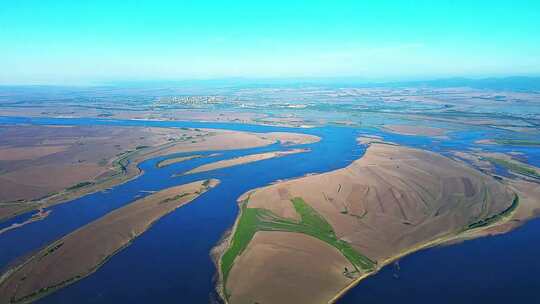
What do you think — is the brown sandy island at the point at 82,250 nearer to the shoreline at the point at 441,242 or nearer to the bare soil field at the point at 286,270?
the bare soil field at the point at 286,270

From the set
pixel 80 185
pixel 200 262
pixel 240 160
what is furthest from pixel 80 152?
pixel 200 262

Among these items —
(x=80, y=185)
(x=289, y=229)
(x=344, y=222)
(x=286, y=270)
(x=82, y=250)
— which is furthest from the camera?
(x=80, y=185)

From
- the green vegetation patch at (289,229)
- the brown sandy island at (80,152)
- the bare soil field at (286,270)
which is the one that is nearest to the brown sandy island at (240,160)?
the brown sandy island at (80,152)

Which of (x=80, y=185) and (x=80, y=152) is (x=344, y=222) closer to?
(x=80, y=185)

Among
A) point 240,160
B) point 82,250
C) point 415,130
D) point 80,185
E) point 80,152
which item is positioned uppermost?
point 82,250

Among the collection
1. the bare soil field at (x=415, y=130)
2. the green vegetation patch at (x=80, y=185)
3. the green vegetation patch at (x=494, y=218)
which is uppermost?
the green vegetation patch at (x=494, y=218)

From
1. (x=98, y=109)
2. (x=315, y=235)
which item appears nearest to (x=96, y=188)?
(x=315, y=235)
